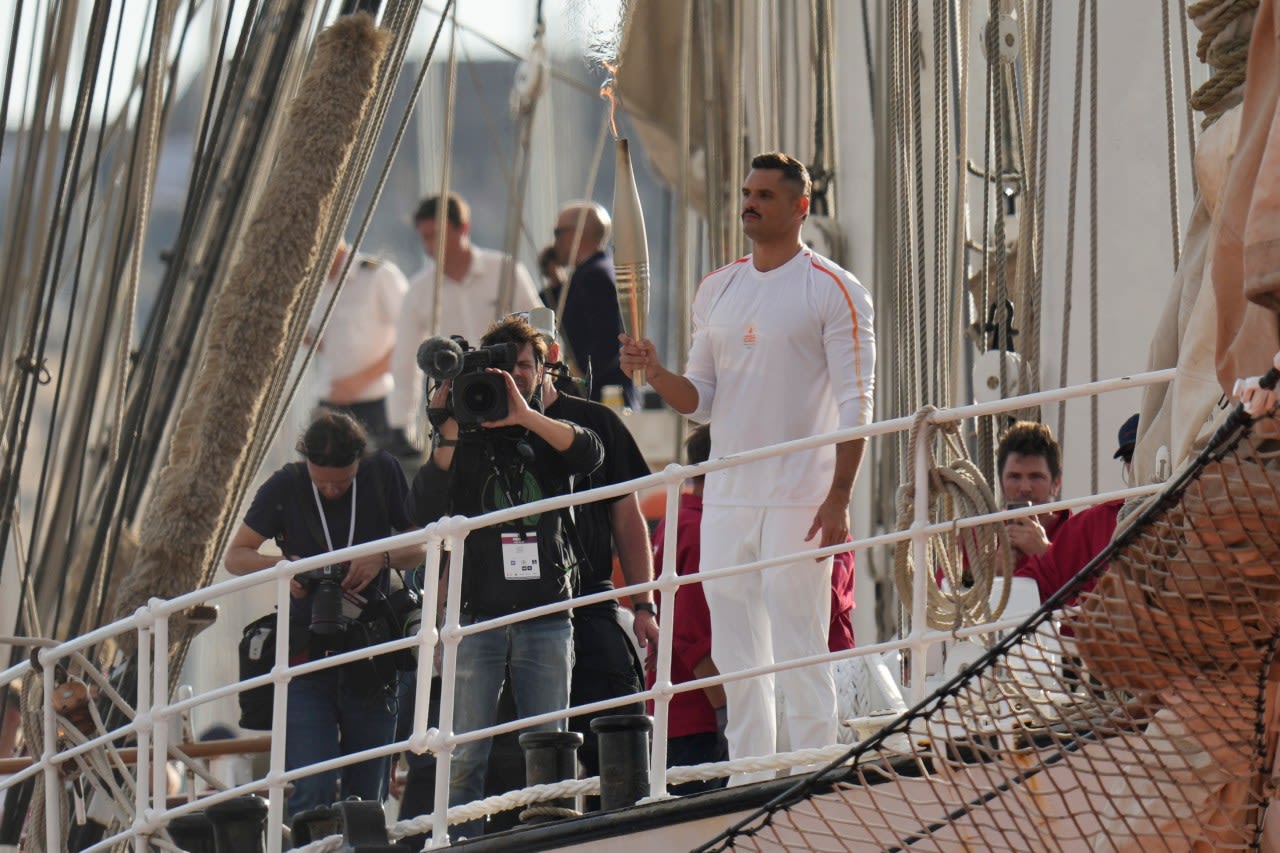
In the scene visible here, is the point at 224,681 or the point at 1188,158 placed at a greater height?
the point at 1188,158

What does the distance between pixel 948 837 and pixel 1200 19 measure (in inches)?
62.3

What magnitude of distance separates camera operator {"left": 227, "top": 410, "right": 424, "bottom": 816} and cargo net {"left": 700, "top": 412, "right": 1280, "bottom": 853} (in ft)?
6.64

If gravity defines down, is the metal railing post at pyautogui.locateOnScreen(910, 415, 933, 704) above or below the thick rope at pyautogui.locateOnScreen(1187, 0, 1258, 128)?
below

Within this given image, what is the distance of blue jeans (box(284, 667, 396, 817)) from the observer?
5.85m

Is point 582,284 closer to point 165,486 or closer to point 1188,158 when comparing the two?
point 1188,158

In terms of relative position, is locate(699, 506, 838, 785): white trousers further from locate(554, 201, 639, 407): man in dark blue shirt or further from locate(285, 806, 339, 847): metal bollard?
locate(554, 201, 639, 407): man in dark blue shirt

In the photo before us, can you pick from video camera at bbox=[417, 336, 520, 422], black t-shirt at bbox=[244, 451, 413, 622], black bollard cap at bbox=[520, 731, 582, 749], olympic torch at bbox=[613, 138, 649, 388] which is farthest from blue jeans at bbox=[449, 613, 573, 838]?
black t-shirt at bbox=[244, 451, 413, 622]

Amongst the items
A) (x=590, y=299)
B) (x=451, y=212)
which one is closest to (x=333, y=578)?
(x=590, y=299)

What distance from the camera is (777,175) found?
5.35m

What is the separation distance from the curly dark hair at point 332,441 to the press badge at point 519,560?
95cm

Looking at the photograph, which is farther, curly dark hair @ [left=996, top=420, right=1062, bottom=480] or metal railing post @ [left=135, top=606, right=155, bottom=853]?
curly dark hair @ [left=996, top=420, right=1062, bottom=480]

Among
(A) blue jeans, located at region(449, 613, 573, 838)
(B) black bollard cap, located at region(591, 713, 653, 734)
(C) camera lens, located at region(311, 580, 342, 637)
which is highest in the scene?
(C) camera lens, located at region(311, 580, 342, 637)

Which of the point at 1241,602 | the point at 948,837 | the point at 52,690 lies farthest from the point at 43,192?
the point at 1241,602

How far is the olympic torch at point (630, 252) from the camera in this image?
523 centimetres
